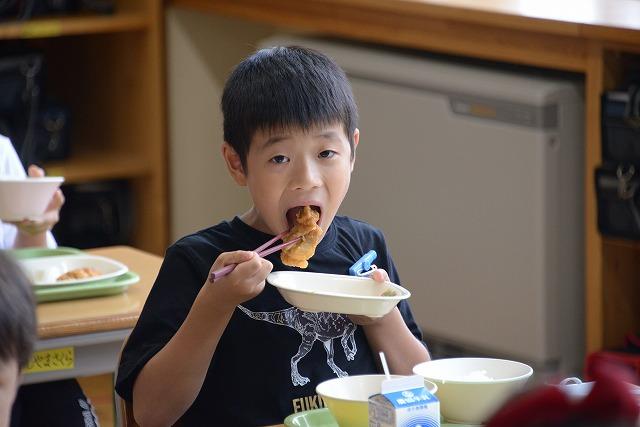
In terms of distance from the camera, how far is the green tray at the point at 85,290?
6.62 ft

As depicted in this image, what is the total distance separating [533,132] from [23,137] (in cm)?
167

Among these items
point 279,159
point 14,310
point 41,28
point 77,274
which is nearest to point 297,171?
point 279,159

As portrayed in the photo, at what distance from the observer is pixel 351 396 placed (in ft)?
4.27

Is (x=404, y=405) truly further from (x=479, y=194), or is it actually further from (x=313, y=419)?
(x=479, y=194)

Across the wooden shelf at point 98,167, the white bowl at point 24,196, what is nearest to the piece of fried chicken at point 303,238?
the white bowl at point 24,196

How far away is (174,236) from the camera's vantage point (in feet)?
13.5

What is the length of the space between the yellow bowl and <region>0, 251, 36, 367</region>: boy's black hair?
32 cm

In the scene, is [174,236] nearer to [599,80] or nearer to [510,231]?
[510,231]

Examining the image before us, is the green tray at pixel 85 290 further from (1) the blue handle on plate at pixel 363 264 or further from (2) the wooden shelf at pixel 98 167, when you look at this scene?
(2) the wooden shelf at pixel 98 167

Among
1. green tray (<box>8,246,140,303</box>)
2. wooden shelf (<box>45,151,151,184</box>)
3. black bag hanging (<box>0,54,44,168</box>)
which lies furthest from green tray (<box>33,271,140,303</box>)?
wooden shelf (<box>45,151,151,184</box>)

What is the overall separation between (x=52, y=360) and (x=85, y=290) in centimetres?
15

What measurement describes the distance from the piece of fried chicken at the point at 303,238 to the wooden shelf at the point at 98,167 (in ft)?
8.17

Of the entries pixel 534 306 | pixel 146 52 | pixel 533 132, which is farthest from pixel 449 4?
pixel 146 52

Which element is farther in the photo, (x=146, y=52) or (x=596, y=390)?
(x=146, y=52)
